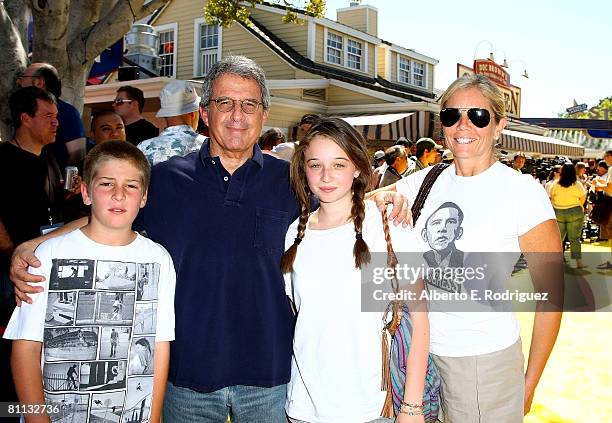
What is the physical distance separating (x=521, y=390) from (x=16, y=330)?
7.07 feet

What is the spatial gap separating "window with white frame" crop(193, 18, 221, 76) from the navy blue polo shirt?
17.5 metres

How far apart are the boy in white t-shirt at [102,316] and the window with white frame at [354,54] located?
19.2 metres

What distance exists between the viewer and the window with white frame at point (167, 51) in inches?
789

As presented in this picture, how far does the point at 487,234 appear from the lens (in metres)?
2.28

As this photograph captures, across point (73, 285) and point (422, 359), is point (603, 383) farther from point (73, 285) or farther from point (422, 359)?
point (73, 285)

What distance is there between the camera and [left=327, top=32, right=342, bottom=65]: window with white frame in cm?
1944

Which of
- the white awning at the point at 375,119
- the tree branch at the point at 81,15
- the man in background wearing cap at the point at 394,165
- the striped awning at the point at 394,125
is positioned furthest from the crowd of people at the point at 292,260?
the white awning at the point at 375,119

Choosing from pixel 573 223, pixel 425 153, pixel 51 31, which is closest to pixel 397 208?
pixel 51 31

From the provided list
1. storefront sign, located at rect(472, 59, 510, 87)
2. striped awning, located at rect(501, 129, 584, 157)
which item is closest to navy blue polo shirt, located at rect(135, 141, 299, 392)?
striped awning, located at rect(501, 129, 584, 157)

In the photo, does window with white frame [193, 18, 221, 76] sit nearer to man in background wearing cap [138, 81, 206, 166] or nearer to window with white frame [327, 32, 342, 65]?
window with white frame [327, 32, 342, 65]

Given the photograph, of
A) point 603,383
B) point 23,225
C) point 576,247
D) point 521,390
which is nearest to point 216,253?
point 521,390

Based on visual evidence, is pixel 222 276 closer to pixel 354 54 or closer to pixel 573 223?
pixel 573 223

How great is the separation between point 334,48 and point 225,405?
18.8 meters

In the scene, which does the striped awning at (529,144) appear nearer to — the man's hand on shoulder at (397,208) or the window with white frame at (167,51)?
the window with white frame at (167,51)
